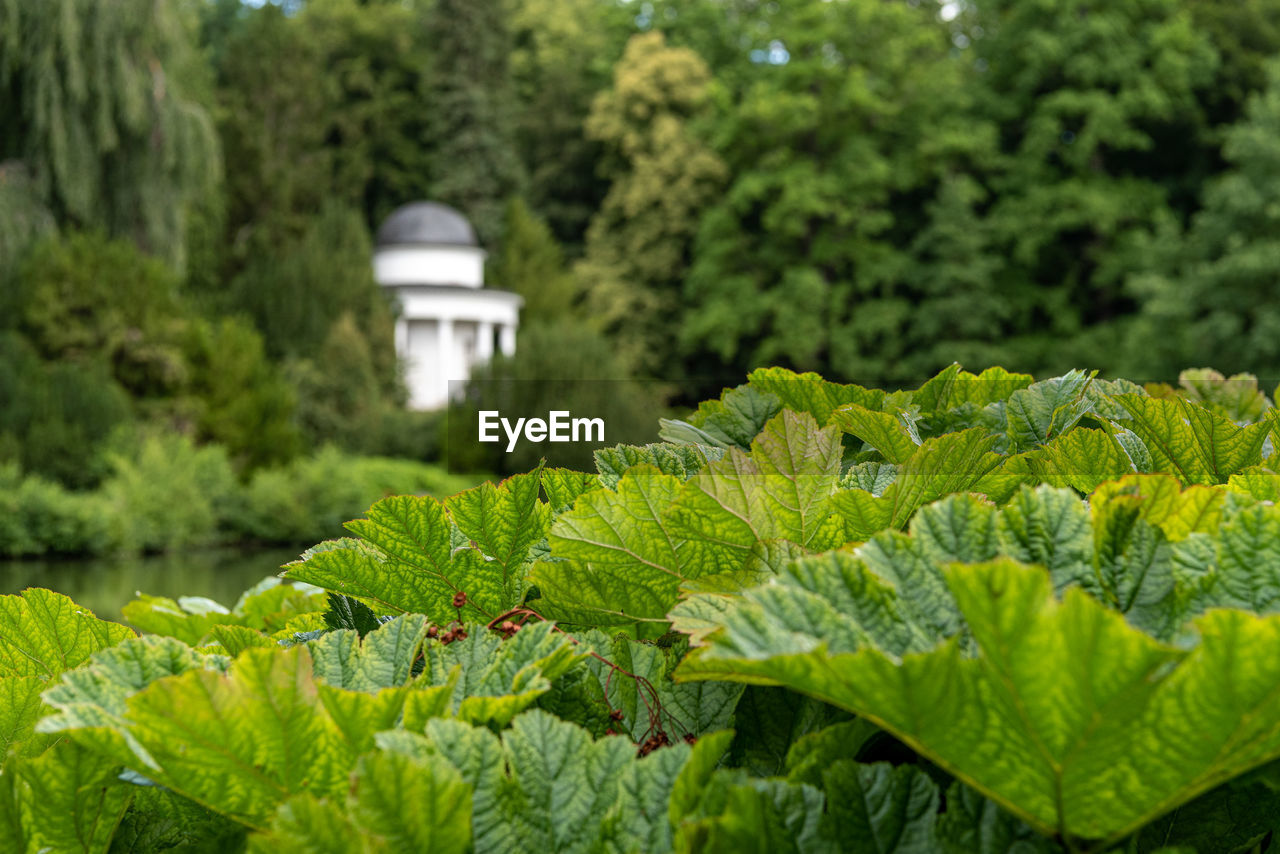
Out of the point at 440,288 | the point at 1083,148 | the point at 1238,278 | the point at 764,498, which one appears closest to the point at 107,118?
the point at 440,288

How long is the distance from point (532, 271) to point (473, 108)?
479 cm

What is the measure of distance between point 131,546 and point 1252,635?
12321 millimetres

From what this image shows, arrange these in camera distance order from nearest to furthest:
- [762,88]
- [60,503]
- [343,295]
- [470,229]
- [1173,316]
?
[60,503] → [1173,316] → [343,295] → [762,88] → [470,229]

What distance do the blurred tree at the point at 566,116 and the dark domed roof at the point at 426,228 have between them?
4420 mm

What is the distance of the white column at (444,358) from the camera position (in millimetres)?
25297

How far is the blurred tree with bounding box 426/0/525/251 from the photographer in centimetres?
2814

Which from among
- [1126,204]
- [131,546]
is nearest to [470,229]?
[1126,204]

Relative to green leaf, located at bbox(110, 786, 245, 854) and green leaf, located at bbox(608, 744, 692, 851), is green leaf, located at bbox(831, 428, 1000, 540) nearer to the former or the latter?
green leaf, located at bbox(608, 744, 692, 851)

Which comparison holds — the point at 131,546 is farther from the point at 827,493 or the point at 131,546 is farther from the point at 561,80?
the point at 561,80

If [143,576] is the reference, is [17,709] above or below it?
above

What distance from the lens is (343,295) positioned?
69.1 feet

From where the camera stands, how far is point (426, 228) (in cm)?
2548

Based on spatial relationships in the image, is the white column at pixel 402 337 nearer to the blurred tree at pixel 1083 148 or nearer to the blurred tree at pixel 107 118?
the blurred tree at pixel 107 118

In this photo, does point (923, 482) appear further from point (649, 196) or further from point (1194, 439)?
point (649, 196)
